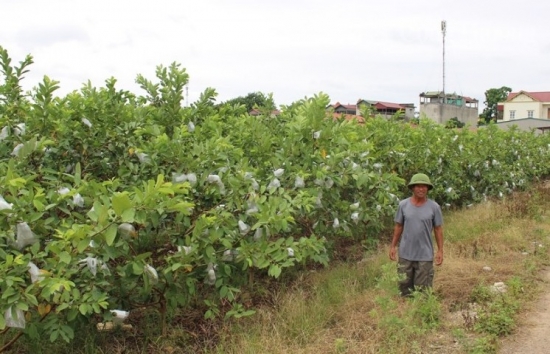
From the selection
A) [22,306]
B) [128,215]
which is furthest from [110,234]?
[22,306]

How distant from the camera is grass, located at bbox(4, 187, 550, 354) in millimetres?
3566

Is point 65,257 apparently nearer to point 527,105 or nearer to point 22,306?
point 22,306

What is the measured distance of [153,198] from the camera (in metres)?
2.67

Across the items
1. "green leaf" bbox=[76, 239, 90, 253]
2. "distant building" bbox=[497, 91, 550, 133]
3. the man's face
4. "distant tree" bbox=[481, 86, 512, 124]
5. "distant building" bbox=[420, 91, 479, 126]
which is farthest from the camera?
"distant tree" bbox=[481, 86, 512, 124]

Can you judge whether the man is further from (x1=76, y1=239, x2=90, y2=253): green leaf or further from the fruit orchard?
(x1=76, y1=239, x2=90, y2=253): green leaf

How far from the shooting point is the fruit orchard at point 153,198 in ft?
8.80

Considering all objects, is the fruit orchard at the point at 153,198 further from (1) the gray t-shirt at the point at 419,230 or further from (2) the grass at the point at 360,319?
(1) the gray t-shirt at the point at 419,230

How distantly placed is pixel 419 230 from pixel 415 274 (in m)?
0.41

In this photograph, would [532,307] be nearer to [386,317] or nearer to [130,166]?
[386,317]

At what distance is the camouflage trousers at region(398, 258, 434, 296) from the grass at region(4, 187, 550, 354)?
0.48 feet

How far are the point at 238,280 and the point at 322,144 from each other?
57.4 inches

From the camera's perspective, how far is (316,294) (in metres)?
4.55

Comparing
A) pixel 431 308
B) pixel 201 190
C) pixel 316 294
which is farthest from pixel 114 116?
pixel 431 308

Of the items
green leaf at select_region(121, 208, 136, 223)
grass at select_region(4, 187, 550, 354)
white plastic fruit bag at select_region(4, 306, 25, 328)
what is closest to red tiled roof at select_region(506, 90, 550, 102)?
grass at select_region(4, 187, 550, 354)
